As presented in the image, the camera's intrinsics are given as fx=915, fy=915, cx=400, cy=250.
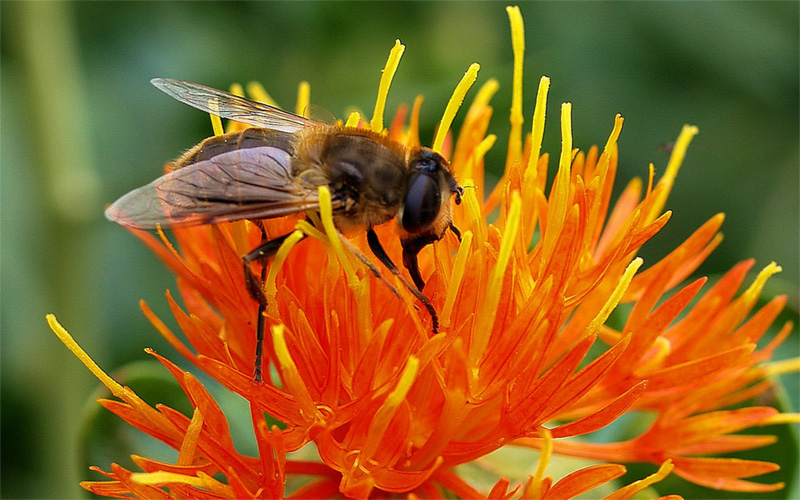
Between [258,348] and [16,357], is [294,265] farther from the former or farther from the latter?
[16,357]

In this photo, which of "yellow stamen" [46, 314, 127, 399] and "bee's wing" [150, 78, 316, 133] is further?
"bee's wing" [150, 78, 316, 133]

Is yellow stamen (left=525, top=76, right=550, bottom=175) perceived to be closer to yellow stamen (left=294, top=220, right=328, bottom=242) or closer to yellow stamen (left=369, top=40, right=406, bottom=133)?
yellow stamen (left=369, top=40, right=406, bottom=133)

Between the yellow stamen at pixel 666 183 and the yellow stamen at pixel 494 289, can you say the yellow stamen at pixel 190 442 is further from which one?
the yellow stamen at pixel 666 183

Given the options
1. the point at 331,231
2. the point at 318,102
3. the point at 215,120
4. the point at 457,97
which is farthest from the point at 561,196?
the point at 318,102

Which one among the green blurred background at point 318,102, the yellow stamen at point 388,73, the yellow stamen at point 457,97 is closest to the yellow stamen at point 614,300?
the yellow stamen at point 457,97

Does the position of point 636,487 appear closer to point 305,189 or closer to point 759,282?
point 759,282

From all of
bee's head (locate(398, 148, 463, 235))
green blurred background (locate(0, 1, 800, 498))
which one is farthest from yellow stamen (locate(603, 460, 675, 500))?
green blurred background (locate(0, 1, 800, 498))
